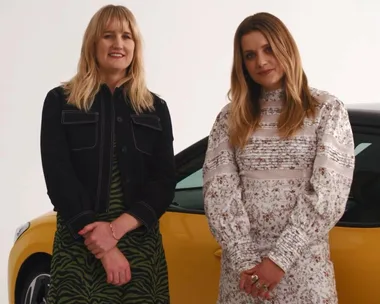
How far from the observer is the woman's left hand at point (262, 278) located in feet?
6.48

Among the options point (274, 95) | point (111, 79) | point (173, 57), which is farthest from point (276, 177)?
point (173, 57)

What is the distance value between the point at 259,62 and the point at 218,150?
0.31 metres

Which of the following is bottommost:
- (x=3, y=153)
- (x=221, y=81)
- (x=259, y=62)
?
(x=3, y=153)

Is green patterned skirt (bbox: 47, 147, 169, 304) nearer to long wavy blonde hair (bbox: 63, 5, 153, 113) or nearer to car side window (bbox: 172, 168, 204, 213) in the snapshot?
long wavy blonde hair (bbox: 63, 5, 153, 113)

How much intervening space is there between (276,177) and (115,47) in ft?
2.14

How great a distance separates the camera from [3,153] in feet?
18.1

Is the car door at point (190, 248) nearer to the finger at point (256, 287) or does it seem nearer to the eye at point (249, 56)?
the finger at point (256, 287)

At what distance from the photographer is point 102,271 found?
2.11 meters

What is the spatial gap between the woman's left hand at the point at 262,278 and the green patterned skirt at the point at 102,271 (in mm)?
313

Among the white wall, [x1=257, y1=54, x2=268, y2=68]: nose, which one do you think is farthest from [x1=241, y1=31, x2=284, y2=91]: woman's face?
the white wall

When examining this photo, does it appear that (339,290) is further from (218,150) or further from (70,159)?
(70,159)

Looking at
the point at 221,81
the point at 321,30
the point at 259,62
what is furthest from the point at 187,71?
the point at 259,62

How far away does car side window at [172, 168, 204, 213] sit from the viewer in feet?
9.36

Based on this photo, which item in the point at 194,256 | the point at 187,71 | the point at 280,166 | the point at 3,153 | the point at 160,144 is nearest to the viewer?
the point at 280,166
